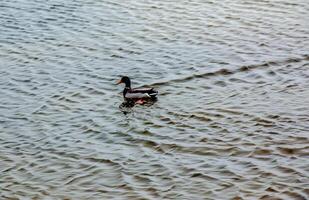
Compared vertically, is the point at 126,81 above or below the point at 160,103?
above

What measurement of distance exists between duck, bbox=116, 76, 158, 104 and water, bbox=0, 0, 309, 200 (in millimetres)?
283

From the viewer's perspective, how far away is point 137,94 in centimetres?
1961

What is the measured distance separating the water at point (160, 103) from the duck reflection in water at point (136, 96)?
20 centimetres

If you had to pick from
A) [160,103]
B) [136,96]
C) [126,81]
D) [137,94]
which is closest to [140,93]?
[137,94]

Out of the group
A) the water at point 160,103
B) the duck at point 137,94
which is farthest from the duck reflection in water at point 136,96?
the water at point 160,103

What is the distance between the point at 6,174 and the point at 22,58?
9274mm

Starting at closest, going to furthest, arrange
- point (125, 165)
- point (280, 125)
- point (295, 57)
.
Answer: point (125, 165) → point (280, 125) → point (295, 57)

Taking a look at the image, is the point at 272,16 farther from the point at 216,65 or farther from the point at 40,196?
the point at 40,196

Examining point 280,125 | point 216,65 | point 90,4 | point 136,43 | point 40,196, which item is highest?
point 90,4

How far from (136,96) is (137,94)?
0.13 meters

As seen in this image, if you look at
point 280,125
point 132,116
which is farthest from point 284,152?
point 132,116

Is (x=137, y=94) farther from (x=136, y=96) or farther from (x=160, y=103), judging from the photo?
(x=160, y=103)

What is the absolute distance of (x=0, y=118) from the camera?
63.1ft

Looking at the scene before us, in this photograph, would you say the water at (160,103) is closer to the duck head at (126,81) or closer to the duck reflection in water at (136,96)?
the duck reflection in water at (136,96)
